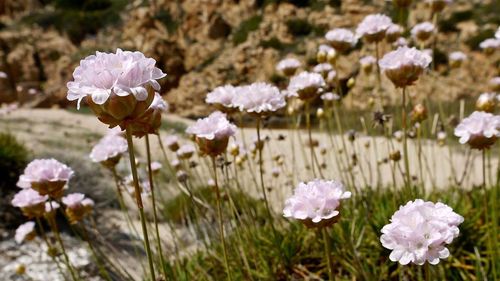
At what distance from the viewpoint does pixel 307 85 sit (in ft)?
7.59

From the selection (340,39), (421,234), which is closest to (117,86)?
(421,234)

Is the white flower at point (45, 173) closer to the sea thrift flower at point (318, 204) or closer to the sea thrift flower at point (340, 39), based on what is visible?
the sea thrift flower at point (318, 204)

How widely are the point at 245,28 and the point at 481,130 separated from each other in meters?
18.4

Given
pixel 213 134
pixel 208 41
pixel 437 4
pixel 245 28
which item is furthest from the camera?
pixel 208 41

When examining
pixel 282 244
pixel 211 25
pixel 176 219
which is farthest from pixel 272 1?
pixel 282 244

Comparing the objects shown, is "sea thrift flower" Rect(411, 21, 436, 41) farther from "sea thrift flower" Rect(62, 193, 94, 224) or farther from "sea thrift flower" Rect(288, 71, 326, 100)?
"sea thrift flower" Rect(62, 193, 94, 224)

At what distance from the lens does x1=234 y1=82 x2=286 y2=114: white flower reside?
6.78 feet

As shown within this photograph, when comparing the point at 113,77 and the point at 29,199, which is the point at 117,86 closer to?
the point at 113,77

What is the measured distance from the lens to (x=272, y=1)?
20.2 m

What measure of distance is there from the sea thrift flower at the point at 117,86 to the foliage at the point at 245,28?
18.3m

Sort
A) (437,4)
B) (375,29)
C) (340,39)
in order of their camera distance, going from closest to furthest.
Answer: (375,29)
(340,39)
(437,4)

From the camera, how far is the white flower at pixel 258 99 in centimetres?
207

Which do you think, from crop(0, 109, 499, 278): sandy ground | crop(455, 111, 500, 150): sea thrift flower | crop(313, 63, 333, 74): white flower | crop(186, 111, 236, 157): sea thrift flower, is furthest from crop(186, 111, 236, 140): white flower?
crop(0, 109, 499, 278): sandy ground

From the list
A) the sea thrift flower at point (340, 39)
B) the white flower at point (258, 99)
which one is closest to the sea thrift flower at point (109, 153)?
the white flower at point (258, 99)
